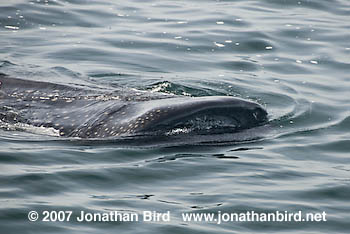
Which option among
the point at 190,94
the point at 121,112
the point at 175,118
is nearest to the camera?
the point at 175,118

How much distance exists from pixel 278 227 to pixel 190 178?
4.38 ft

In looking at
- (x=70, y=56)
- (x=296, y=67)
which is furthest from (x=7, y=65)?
(x=296, y=67)

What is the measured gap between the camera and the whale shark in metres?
9.71

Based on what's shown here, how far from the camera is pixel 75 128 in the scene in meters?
10.0

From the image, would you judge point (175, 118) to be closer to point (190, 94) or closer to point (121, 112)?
point (121, 112)

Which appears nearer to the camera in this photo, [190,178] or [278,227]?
[278,227]

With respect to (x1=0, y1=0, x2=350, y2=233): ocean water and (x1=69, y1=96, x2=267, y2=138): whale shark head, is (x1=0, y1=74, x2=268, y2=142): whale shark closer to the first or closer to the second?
(x1=69, y1=96, x2=267, y2=138): whale shark head

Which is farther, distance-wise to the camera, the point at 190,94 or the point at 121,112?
the point at 190,94

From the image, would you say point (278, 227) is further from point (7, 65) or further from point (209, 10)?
point (209, 10)

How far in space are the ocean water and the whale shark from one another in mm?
230

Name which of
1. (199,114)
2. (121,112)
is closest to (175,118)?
(199,114)

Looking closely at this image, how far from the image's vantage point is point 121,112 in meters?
10.0

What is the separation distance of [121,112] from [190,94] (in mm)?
2554

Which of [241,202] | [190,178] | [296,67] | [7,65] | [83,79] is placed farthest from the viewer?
[296,67]
